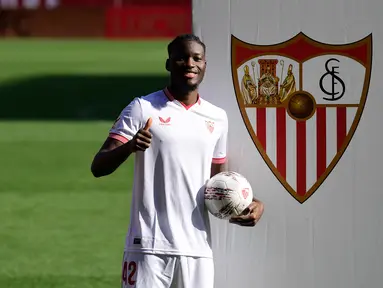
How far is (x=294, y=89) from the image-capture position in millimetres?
6109

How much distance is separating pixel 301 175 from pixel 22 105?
13438mm

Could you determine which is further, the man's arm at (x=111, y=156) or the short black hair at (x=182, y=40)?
the short black hair at (x=182, y=40)

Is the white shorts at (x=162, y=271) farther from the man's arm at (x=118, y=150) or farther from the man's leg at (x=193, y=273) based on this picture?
the man's arm at (x=118, y=150)

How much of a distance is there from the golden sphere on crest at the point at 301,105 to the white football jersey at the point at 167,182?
0.78m

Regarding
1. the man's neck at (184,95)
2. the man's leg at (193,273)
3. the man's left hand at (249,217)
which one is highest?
the man's neck at (184,95)

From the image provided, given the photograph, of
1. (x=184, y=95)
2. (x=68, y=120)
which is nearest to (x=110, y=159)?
(x=184, y=95)

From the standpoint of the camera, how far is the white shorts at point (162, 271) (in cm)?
537

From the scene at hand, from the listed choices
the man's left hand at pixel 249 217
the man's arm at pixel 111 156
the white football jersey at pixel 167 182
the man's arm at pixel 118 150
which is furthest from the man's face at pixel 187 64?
the man's left hand at pixel 249 217

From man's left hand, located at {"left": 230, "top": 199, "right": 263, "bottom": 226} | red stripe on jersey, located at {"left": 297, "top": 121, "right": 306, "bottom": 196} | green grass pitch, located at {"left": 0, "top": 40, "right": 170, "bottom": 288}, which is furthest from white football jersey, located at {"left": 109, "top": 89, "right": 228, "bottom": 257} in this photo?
green grass pitch, located at {"left": 0, "top": 40, "right": 170, "bottom": 288}

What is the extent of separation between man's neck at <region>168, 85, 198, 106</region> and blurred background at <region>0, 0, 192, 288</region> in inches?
139

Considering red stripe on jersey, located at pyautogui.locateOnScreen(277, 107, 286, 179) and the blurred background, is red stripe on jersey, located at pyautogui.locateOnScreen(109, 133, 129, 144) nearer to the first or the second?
red stripe on jersey, located at pyautogui.locateOnScreen(277, 107, 286, 179)

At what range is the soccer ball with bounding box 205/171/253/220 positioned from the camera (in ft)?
18.0

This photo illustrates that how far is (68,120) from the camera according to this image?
17.6 m

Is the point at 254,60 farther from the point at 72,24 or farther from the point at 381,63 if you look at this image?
the point at 72,24
